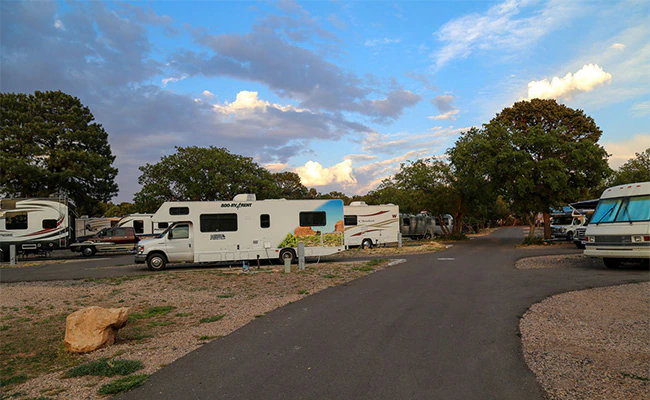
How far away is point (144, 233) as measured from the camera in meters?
30.5

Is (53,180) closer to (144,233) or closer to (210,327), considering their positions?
(144,233)

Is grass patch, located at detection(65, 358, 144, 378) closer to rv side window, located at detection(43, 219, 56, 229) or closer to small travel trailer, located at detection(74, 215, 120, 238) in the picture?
rv side window, located at detection(43, 219, 56, 229)

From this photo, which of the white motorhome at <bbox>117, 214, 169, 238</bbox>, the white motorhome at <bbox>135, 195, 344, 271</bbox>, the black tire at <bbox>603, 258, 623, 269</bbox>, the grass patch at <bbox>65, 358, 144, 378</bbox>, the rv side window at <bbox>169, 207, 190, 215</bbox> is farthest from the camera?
the white motorhome at <bbox>117, 214, 169, 238</bbox>

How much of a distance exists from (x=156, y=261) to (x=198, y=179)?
19835 millimetres

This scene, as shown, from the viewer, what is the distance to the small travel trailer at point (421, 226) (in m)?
40.0

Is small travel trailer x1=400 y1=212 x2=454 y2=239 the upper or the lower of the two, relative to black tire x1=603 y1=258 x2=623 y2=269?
upper

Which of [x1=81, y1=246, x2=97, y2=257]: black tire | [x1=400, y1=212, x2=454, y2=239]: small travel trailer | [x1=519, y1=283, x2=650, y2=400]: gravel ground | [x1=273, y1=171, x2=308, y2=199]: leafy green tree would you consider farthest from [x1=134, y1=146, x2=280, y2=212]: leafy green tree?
[x1=519, y1=283, x2=650, y2=400]: gravel ground

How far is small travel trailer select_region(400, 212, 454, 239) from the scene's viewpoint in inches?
1576

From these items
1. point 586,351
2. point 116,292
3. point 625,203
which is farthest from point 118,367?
point 625,203

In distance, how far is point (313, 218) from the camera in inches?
733

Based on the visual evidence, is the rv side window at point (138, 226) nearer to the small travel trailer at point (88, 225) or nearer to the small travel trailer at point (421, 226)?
the small travel trailer at point (88, 225)

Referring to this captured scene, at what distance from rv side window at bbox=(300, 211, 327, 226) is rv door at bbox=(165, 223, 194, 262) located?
489cm

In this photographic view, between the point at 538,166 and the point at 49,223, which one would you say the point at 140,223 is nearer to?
the point at 49,223

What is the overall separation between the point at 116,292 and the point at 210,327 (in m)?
5.79
